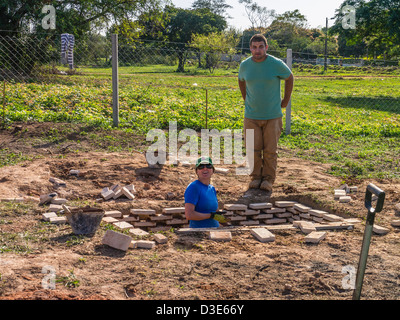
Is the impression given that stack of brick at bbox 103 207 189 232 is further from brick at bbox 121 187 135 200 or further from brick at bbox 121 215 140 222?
brick at bbox 121 187 135 200

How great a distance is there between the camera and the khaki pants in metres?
6.36

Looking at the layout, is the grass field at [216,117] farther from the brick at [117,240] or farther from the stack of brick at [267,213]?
the brick at [117,240]

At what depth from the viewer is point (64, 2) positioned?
17578mm

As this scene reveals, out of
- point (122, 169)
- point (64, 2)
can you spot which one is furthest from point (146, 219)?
point (64, 2)

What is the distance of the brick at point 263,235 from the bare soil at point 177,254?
7 cm

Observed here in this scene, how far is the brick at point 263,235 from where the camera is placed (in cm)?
457

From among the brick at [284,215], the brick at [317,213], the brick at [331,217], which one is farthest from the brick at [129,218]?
the brick at [331,217]

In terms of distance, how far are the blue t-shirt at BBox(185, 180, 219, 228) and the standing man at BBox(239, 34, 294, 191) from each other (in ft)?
5.08

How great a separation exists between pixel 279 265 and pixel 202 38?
4045 cm

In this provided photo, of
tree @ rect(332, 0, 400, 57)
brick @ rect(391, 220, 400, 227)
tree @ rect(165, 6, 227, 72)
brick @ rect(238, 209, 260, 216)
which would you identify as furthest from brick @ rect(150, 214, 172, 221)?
tree @ rect(165, 6, 227, 72)

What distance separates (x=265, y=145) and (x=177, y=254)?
288 cm

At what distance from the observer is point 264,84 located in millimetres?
6172

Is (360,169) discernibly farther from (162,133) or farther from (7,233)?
(7,233)

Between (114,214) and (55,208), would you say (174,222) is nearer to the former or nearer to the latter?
(114,214)
